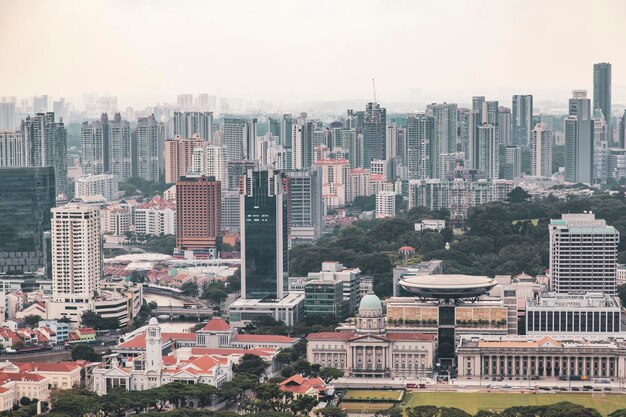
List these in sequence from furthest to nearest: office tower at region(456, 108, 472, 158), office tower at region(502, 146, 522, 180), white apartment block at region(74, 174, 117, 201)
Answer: office tower at region(502, 146, 522, 180) < office tower at region(456, 108, 472, 158) < white apartment block at region(74, 174, 117, 201)

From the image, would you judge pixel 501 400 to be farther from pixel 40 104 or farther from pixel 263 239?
pixel 40 104

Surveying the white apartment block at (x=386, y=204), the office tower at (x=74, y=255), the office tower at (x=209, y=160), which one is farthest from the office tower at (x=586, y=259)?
the office tower at (x=209, y=160)

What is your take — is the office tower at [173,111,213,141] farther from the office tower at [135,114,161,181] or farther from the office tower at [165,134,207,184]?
the office tower at [165,134,207,184]

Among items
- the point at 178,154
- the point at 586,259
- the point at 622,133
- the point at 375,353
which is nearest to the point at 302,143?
the point at 178,154

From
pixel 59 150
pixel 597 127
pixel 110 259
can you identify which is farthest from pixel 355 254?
pixel 597 127

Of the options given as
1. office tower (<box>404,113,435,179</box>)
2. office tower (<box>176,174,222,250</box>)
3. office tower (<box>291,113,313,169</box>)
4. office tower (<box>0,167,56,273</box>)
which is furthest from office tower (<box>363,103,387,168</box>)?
office tower (<box>0,167,56,273</box>)

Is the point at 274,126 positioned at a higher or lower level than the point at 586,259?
higher

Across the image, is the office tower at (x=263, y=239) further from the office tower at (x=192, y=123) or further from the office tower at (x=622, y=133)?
the office tower at (x=622, y=133)
